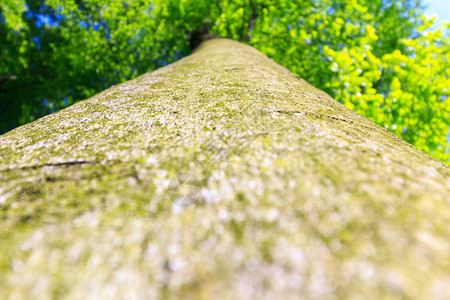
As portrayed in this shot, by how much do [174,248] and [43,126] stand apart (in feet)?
4.53

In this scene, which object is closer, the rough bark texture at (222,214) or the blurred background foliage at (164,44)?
the rough bark texture at (222,214)

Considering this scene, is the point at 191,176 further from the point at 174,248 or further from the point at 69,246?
the point at 69,246

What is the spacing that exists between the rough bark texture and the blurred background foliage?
738cm

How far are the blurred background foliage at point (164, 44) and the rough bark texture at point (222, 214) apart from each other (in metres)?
7.38

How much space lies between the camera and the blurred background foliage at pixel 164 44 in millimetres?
7902

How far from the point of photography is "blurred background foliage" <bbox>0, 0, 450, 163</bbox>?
25.9ft

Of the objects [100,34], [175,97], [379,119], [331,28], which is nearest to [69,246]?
[175,97]

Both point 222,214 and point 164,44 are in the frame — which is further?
point 164,44

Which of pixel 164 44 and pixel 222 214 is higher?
pixel 222 214

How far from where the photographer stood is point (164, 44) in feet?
37.9

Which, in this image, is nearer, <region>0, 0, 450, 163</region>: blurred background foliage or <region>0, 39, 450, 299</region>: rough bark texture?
<region>0, 39, 450, 299</region>: rough bark texture

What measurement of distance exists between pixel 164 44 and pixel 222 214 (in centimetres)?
1203

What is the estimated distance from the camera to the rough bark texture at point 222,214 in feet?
2.22

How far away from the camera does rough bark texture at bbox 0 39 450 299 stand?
26.6 inches
